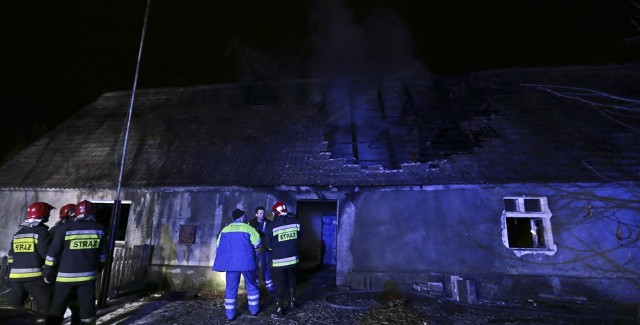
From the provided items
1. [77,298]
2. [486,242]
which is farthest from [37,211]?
[486,242]

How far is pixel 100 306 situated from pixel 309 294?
4.35m

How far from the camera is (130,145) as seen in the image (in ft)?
35.9

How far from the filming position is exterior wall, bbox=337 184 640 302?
24.3 ft

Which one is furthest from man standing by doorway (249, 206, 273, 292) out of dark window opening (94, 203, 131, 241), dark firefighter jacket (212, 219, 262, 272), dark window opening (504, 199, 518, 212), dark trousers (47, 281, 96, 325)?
dark window opening (504, 199, 518, 212)

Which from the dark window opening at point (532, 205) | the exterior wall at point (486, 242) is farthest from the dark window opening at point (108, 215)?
the dark window opening at point (532, 205)

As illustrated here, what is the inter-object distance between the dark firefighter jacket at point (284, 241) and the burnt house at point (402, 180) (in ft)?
7.59

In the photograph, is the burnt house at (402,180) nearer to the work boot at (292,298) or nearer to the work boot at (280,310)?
the work boot at (292,298)

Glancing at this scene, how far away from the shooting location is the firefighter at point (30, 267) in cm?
517

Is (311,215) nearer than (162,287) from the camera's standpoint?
No

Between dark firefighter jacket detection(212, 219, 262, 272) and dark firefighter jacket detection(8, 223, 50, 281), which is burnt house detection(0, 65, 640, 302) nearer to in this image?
dark firefighter jacket detection(212, 219, 262, 272)

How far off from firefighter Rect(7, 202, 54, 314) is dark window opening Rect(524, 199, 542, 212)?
376 inches

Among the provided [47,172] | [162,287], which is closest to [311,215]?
[162,287]

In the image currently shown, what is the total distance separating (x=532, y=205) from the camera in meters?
7.99

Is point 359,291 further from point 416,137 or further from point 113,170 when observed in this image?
point 113,170
